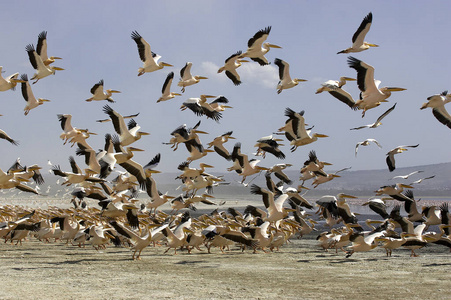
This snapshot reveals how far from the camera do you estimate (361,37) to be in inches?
450

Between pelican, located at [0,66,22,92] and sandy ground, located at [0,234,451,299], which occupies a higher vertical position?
pelican, located at [0,66,22,92]

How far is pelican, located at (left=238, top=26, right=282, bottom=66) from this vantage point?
1223 cm

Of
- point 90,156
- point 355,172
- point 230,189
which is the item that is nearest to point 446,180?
point 355,172

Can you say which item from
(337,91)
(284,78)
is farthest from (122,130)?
(337,91)

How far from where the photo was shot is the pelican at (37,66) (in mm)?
12547

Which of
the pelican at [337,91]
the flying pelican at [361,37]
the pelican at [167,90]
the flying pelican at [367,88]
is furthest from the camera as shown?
the pelican at [167,90]

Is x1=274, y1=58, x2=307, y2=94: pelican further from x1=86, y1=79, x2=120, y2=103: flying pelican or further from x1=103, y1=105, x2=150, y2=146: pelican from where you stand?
x1=86, y1=79, x2=120, y2=103: flying pelican

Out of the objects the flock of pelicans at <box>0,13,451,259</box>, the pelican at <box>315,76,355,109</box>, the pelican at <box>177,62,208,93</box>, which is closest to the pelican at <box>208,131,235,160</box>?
the flock of pelicans at <box>0,13,451,259</box>

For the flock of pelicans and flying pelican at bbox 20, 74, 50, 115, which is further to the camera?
flying pelican at bbox 20, 74, 50, 115

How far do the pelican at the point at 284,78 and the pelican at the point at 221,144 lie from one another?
201cm

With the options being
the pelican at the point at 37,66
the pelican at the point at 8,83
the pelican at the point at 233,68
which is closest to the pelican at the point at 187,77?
the pelican at the point at 233,68

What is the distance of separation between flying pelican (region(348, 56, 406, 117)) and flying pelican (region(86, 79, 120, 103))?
6.57 m

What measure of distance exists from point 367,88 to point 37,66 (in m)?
7.75

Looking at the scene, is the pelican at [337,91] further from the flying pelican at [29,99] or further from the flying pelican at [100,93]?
the flying pelican at [29,99]
